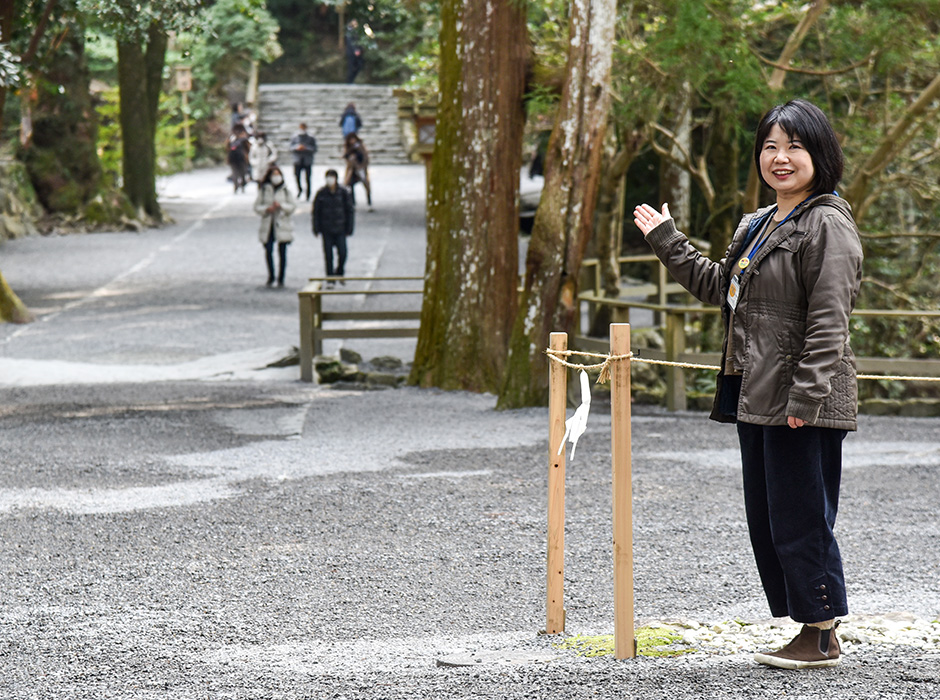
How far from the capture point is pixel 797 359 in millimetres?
3451

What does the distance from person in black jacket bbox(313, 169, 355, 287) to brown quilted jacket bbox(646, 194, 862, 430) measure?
15.2 metres

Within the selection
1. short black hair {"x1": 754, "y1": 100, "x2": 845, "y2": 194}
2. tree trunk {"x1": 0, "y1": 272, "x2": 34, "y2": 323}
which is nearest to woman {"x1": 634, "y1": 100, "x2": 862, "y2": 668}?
short black hair {"x1": 754, "y1": 100, "x2": 845, "y2": 194}

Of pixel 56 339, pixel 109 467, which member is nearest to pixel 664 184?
pixel 56 339

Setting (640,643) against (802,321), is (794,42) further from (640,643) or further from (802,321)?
(640,643)

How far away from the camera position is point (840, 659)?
3732mm

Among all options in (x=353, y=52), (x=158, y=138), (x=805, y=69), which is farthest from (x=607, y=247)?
(x=353, y=52)

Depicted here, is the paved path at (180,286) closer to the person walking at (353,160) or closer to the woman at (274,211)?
the woman at (274,211)

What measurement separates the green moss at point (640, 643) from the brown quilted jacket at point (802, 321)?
890mm

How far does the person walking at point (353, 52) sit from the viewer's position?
45.6m

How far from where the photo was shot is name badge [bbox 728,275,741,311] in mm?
3599

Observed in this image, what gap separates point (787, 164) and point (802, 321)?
482 mm

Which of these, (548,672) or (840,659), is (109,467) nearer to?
(548,672)

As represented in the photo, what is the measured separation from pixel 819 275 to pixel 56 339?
13174 millimetres

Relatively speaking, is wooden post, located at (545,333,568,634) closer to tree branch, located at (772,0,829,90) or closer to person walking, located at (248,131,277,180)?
tree branch, located at (772,0,829,90)
